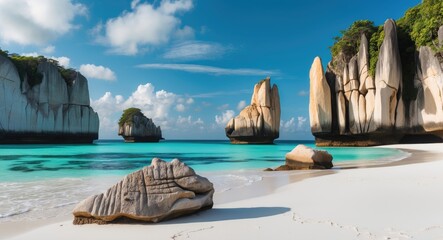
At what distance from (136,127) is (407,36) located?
6716cm

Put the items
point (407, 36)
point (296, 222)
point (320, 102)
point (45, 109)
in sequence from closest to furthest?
point (296, 222) → point (407, 36) → point (320, 102) → point (45, 109)

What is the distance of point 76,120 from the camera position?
59.2 m

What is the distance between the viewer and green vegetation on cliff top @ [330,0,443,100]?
31.2 m

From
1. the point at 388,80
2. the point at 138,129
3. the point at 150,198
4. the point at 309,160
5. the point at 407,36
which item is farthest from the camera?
the point at 138,129

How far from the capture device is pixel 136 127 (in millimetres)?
85500

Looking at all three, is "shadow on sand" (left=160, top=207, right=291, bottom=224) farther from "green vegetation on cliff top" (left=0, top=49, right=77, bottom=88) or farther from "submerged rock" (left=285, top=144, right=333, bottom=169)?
"green vegetation on cliff top" (left=0, top=49, right=77, bottom=88)

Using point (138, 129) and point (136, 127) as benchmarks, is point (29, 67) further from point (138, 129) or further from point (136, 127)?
point (138, 129)

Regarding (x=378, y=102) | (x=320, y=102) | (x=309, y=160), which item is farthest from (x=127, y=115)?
(x=309, y=160)

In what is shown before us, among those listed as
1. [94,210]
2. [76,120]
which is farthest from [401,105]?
[76,120]

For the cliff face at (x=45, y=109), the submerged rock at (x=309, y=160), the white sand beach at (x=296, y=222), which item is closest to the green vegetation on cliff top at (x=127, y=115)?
the cliff face at (x=45, y=109)

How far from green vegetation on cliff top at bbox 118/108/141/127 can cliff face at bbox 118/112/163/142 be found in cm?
56

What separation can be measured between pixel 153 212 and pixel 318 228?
7.74 feet

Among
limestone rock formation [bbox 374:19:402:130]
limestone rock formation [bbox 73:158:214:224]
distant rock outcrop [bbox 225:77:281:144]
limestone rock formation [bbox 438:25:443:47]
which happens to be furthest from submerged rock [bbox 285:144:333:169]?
distant rock outcrop [bbox 225:77:281:144]

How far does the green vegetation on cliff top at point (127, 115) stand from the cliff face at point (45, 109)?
21.6 m
